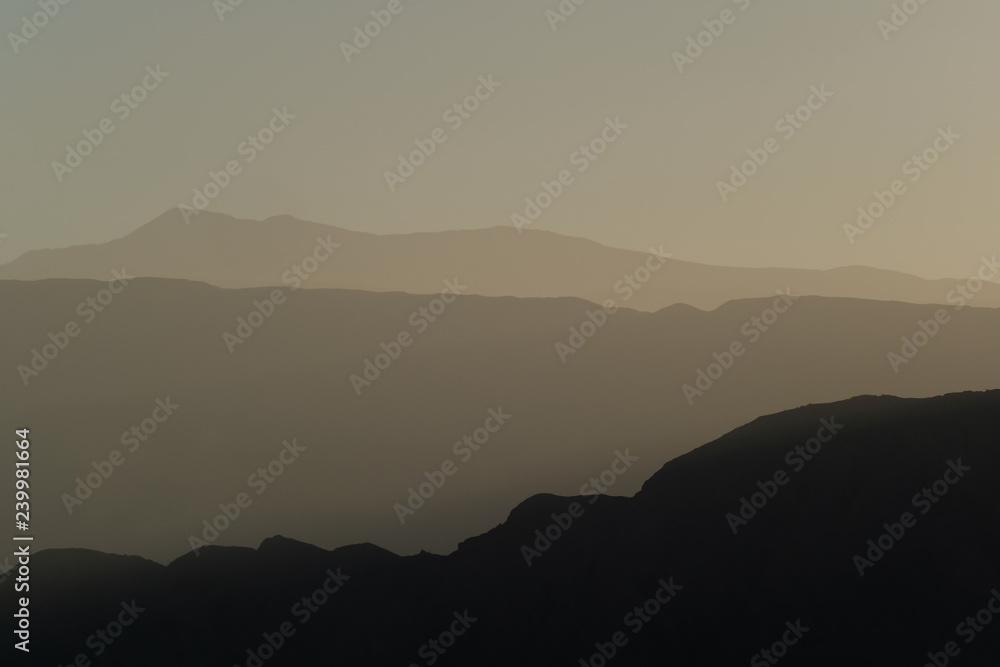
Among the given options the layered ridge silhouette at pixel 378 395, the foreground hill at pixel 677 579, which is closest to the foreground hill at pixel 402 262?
the layered ridge silhouette at pixel 378 395

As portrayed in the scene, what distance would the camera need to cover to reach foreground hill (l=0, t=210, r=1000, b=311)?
107 meters

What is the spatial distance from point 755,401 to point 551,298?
30.8 metres

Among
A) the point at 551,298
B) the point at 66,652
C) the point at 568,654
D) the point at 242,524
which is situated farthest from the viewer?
the point at 551,298

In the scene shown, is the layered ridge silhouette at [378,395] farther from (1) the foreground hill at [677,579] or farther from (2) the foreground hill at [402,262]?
(2) the foreground hill at [402,262]

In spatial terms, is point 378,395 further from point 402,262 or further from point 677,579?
point 402,262

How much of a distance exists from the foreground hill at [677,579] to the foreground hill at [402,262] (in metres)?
74.2

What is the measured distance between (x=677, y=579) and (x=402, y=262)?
10255 cm

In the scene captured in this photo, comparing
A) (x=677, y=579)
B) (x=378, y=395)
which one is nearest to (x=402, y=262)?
(x=378, y=395)

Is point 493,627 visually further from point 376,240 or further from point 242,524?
point 376,240

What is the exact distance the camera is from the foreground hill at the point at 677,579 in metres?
21.2

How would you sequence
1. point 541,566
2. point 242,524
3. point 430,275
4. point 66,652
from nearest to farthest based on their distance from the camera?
point 541,566, point 66,652, point 242,524, point 430,275

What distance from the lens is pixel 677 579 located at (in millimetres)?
23188

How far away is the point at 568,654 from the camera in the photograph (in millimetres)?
23516

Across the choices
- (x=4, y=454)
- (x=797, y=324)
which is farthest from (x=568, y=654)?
(x=797, y=324)
